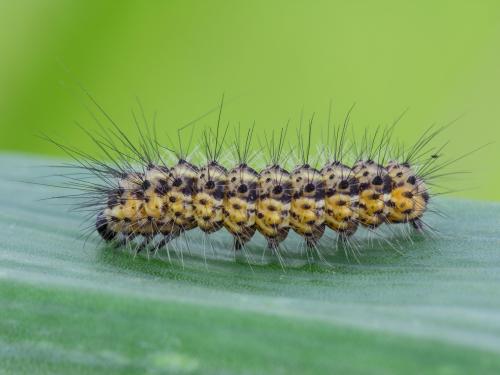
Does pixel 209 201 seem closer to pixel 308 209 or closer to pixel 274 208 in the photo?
pixel 274 208

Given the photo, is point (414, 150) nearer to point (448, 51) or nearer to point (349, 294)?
point (349, 294)

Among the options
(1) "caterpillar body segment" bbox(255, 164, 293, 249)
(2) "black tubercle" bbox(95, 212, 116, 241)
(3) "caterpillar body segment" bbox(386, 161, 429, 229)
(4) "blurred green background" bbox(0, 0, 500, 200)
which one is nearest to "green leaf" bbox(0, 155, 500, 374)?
(2) "black tubercle" bbox(95, 212, 116, 241)

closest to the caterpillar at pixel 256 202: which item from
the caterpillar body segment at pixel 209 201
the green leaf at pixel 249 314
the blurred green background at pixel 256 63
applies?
the caterpillar body segment at pixel 209 201

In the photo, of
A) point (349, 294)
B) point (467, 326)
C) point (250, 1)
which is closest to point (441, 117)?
point (250, 1)

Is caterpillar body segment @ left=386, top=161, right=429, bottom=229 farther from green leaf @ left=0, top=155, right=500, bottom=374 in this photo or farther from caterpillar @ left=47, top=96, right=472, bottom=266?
green leaf @ left=0, top=155, right=500, bottom=374

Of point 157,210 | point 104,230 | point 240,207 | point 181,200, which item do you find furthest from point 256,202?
point 104,230

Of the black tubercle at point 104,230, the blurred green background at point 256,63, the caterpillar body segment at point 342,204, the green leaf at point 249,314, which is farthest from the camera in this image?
the blurred green background at point 256,63

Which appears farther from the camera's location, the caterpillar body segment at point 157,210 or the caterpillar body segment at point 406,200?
the caterpillar body segment at point 406,200

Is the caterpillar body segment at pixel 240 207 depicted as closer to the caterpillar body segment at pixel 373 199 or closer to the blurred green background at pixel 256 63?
the caterpillar body segment at pixel 373 199
